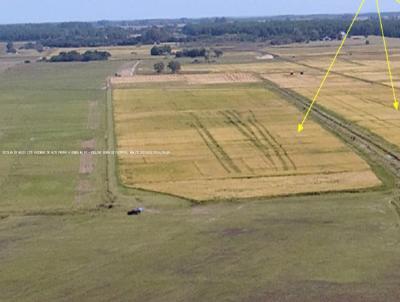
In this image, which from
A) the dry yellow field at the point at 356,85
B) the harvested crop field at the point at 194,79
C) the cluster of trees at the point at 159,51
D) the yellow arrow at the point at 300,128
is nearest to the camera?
the yellow arrow at the point at 300,128

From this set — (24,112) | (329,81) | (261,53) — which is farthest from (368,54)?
(24,112)

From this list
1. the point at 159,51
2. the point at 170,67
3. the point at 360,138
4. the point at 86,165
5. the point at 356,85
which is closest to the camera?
the point at 86,165

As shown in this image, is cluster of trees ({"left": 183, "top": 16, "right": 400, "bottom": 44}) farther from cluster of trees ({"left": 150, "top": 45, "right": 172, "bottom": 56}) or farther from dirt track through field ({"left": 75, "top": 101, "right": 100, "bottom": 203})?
dirt track through field ({"left": 75, "top": 101, "right": 100, "bottom": 203})

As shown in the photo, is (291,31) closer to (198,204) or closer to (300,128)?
(300,128)

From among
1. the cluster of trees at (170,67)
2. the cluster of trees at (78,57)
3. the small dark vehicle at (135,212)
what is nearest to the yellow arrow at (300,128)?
the small dark vehicle at (135,212)

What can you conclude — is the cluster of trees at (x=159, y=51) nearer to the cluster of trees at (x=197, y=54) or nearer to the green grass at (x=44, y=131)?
the cluster of trees at (x=197, y=54)

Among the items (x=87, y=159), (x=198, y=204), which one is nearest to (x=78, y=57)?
(x=87, y=159)
